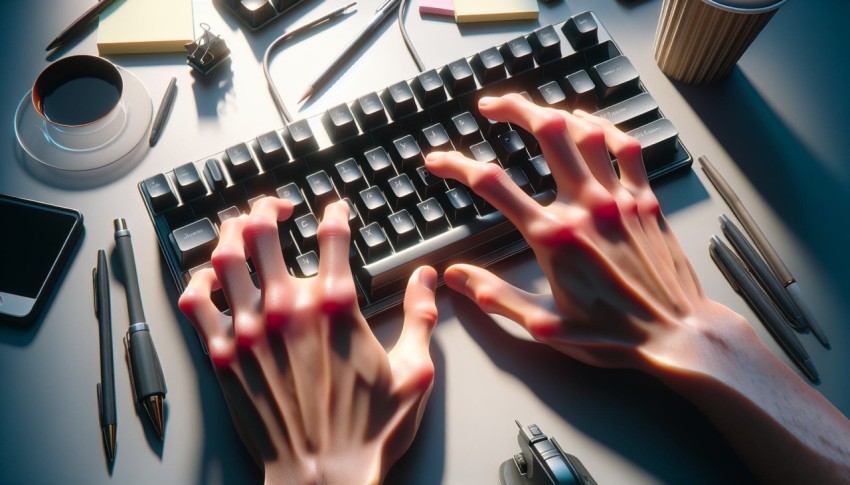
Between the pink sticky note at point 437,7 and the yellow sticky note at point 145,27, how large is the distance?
0.26 meters

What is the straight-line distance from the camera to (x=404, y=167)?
68cm

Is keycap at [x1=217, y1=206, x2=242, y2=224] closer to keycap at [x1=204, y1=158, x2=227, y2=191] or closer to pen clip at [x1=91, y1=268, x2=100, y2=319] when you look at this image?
keycap at [x1=204, y1=158, x2=227, y2=191]

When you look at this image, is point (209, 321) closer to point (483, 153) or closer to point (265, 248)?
point (265, 248)

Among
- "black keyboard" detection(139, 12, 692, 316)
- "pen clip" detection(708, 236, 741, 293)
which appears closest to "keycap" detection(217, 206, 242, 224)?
"black keyboard" detection(139, 12, 692, 316)

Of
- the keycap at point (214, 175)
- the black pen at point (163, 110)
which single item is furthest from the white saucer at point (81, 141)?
the keycap at point (214, 175)

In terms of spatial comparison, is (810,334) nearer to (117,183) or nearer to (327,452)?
(327,452)

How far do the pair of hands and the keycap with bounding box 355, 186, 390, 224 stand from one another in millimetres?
23

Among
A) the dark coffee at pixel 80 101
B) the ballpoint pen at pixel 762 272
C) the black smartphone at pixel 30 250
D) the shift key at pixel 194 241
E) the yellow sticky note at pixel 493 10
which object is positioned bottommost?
the ballpoint pen at pixel 762 272

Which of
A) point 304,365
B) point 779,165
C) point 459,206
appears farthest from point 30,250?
point 779,165

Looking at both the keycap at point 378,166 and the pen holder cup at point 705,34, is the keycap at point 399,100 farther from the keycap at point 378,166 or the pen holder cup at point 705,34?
the pen holder cup at point 705,34

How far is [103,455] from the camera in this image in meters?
0.60

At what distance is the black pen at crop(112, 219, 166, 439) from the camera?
61 cm

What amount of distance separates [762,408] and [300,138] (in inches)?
18.5

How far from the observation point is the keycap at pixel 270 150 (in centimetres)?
66
